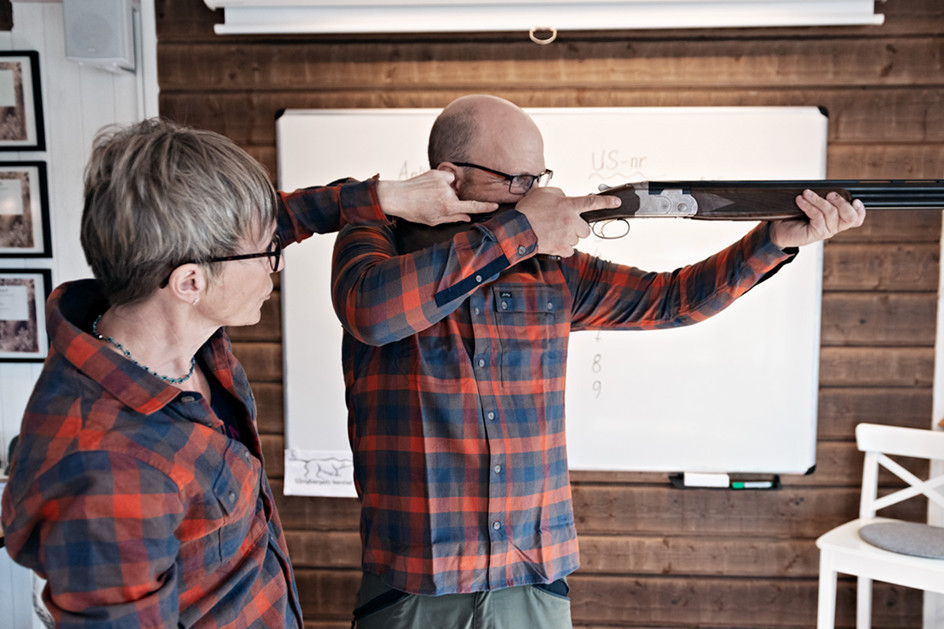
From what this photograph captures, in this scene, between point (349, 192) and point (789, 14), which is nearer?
point (349, 192)

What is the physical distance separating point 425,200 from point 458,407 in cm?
40

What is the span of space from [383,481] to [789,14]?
2056mm

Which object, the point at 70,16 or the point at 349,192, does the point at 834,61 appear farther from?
the point at 70,16

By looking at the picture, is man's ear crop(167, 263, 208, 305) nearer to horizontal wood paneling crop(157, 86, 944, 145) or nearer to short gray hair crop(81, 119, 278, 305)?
short gray hair crop(81, 119, 278, 305)

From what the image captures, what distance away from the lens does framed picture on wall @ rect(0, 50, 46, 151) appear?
253 cm

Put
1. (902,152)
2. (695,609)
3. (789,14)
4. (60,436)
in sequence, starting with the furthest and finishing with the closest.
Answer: (695,609) → (902,152) → (789,14) → (60,436)

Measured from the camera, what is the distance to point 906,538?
211 centimetres

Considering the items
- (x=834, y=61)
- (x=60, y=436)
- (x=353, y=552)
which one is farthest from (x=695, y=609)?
(x=60, y=436)

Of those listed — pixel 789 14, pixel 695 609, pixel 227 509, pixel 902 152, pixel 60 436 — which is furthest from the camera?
pixel 695 609

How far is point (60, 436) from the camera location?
2.35 feet

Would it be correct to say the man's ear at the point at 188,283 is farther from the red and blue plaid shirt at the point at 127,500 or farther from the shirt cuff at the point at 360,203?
the shirt cuff at the point at 360,203

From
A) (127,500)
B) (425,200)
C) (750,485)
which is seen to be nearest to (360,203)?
(425,200)

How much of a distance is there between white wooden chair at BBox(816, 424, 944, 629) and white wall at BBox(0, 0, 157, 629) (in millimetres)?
2864

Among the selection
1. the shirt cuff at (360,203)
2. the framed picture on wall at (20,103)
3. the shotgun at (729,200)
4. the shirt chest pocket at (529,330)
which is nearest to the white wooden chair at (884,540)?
the shotgun at (729,200)
